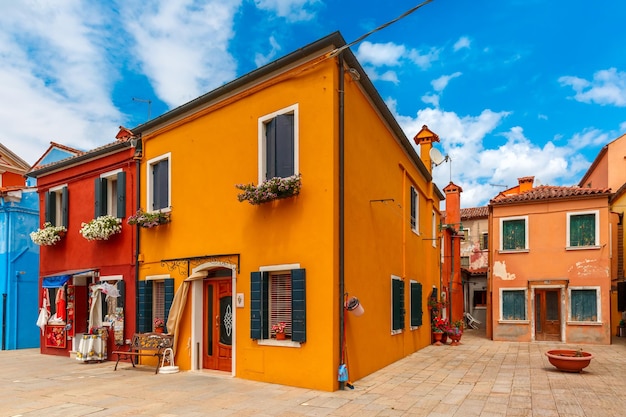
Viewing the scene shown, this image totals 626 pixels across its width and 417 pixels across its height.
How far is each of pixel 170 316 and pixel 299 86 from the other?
569 cm

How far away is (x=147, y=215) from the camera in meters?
11.2

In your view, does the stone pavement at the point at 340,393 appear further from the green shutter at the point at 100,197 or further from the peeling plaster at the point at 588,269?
the peeling plaster at the point at 588,269

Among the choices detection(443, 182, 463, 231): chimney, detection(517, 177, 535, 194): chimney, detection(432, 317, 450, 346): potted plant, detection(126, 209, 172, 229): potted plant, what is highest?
detection(517, 177, 535, 194): chimney

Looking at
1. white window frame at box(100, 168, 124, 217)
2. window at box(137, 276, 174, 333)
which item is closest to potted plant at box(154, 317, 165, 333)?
window at box(137, 276, 174, 333)

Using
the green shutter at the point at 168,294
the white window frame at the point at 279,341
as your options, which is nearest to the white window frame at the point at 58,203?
the green shutter at the point at 168,294

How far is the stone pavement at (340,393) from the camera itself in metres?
6.84

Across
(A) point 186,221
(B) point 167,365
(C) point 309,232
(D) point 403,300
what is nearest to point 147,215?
(A) point 186,221

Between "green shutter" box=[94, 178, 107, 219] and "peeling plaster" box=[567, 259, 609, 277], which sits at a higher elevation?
"green shutter" box=[94, 178, 107, 219]

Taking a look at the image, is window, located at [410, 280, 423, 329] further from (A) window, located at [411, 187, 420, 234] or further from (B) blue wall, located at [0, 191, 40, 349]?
(B) blue wall, located at [0, 191, 40, 349]

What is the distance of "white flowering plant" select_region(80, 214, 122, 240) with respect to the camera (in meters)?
12.1

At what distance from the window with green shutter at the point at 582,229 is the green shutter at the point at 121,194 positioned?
49.6 feet

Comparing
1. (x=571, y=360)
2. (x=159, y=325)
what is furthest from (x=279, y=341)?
(x=571, y=360)

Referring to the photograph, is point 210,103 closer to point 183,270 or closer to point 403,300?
point 183,270

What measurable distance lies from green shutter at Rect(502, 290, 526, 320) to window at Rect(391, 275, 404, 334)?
754 cm
